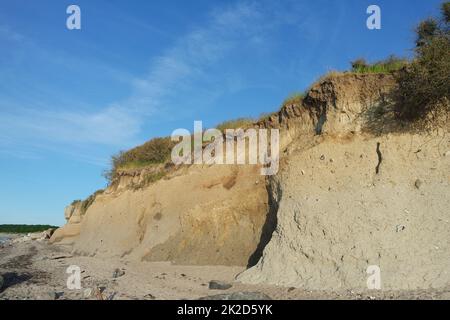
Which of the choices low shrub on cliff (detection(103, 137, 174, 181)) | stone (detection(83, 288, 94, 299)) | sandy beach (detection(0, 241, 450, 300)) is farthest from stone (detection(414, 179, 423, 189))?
low shrub on cliff (detection(103, 137, 174, 181))

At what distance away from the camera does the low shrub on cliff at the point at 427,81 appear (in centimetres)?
1005

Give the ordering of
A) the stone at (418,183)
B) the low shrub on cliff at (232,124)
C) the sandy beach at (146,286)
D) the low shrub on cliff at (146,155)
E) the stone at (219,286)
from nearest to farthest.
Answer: the sandy beach at (146,286) < the stone at (418,183) < the stone at (219,286) < the low shrub on cliff at (232,124) < the low shrub on cliff at (146,155)

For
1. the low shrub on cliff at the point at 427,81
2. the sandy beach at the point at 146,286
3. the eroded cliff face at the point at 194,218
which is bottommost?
the sandy beach at the point at 146,286

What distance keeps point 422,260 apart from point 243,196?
6.84 meters

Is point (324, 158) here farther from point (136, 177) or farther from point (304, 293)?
point (136, 177)

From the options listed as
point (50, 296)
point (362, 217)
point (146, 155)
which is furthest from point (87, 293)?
point (146, 155)

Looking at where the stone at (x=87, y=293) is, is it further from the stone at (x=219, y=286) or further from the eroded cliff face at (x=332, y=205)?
the eroded cliff face at (x=332, y=205)

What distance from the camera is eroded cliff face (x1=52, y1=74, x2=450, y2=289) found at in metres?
9.23

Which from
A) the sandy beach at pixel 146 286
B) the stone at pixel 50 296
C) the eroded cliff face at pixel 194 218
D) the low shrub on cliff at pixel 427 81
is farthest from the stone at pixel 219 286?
the low shrub on cliff at pixel 427 81

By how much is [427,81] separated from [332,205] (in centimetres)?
375

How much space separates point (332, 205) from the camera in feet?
34.9

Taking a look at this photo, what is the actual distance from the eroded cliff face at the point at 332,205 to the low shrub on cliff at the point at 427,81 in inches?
20.1

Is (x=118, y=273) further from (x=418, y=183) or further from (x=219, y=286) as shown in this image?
(x=418, y=183)
